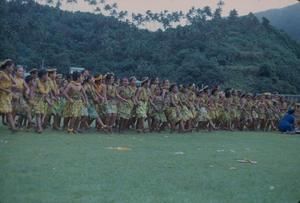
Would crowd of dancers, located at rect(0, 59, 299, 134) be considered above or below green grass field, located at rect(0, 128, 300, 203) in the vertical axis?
above

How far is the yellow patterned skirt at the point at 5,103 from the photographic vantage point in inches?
475

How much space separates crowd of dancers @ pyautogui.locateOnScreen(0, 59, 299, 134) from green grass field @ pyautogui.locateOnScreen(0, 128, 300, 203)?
6.92ft

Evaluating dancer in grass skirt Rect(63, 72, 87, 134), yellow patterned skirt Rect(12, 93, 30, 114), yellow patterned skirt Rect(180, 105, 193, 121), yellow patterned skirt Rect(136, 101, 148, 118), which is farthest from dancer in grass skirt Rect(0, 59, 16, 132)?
yellow patterned skirt Rect(180, 105, 193, 121)

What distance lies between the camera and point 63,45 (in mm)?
55250

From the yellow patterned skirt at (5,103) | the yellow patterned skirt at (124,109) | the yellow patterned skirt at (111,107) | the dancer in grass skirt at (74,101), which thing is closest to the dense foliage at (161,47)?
the yellow patterned skirt at (124,109)

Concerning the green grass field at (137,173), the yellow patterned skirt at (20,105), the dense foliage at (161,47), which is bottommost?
the green grass field at (137,173)

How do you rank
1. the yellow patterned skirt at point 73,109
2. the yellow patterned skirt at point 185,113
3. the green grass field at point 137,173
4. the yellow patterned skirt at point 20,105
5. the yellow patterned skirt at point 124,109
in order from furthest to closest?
the yellow patterned skirt at point 185,113 → the yellow patterned skirt at point 124,109 → the yellow patterned skirt at point 73,109 → the yellow patterned skirt at point 20,105 → the green grass field at point 137,173

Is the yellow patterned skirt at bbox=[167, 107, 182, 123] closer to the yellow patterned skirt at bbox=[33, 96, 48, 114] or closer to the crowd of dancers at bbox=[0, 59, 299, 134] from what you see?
the crowd of dancers at bbox=[0, 59, 299, 134]

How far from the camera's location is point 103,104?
14.9m

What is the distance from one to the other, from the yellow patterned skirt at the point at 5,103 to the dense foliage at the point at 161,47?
87.9 ft

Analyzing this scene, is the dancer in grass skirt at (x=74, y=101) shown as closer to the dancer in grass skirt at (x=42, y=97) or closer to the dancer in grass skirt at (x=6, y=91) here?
the dancer in grass skirt at (x=42, y=97)

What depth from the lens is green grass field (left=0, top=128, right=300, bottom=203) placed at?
5805 millimetres

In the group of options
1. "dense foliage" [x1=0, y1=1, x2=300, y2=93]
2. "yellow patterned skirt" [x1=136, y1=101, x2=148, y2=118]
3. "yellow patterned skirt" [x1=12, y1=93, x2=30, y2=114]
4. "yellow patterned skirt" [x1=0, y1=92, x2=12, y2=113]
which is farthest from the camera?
"dense foliage" [x1=0, y1=1, x2=300, y2=93]

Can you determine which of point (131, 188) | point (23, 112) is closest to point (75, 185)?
point (131, 188)
